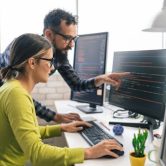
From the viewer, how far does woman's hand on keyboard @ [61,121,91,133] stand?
5.30 feet

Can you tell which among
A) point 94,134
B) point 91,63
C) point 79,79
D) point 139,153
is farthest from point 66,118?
point 139,153

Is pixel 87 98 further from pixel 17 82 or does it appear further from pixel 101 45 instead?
pixel 17 82

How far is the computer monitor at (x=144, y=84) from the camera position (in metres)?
1.54

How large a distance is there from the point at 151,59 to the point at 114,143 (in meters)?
0.58

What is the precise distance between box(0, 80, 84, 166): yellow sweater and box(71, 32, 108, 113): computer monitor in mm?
939

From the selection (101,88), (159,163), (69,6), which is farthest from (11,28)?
(159,163)

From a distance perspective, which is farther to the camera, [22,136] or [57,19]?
[57,19]

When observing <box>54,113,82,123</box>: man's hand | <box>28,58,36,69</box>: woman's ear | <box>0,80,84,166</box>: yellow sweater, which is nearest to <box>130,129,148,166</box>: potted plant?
<box>0,80,84,166</box>: yellow sweater

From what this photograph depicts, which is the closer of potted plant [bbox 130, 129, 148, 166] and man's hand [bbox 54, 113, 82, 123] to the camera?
potted plant [bbox 130, 129, 148, 166]

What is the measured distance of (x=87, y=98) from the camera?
90.0 inches

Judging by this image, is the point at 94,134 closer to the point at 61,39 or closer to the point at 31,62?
the point at 31,62

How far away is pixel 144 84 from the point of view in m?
1.66

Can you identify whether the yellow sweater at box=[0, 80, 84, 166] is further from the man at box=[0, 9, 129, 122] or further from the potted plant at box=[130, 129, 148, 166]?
the man at box=[0, 9, 129, 122]

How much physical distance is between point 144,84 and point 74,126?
1.46 ft
